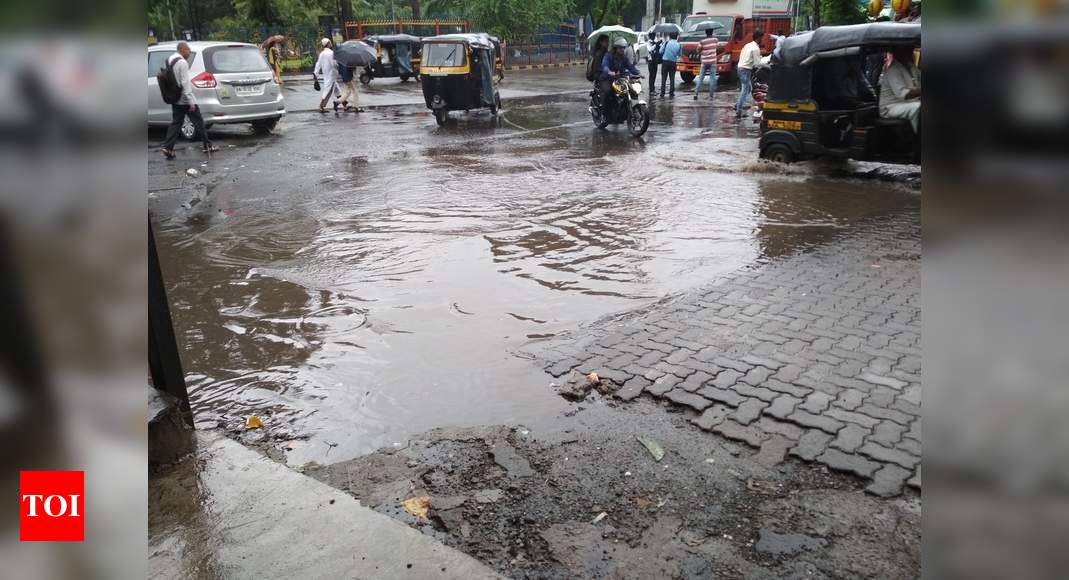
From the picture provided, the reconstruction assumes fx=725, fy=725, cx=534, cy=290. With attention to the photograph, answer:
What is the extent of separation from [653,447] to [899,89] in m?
6.68

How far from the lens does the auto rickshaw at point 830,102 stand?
8.78 metres

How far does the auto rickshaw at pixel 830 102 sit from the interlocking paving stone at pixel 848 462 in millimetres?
6356

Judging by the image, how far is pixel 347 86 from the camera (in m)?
19.4

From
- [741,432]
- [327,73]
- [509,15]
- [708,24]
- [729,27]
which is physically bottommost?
[741,432]

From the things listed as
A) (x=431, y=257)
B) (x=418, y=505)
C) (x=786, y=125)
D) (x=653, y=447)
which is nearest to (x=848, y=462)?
(x=653, y=447)

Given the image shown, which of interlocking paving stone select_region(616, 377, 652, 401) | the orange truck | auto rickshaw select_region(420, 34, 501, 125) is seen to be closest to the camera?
interlocking paving stone select_region(616, 377, 652, 401)

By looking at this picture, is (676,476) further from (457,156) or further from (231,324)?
(457,156)

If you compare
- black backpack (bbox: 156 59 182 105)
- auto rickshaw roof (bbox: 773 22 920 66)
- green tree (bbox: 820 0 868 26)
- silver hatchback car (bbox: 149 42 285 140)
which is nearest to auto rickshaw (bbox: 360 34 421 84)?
silver hatchback car (bbox: 149 42 285 140)

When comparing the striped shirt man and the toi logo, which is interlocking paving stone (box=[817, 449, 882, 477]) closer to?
the toi logo

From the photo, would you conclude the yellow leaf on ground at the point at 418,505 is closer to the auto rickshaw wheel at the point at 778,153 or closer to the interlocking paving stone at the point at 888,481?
the interlocking paving stone at the point at 888,481

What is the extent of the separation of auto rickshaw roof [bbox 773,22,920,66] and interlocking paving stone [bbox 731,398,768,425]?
5.76 meters

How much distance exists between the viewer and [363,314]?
544 centimetres

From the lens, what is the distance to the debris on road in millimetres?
3439

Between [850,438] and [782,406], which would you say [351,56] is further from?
[850,438]
